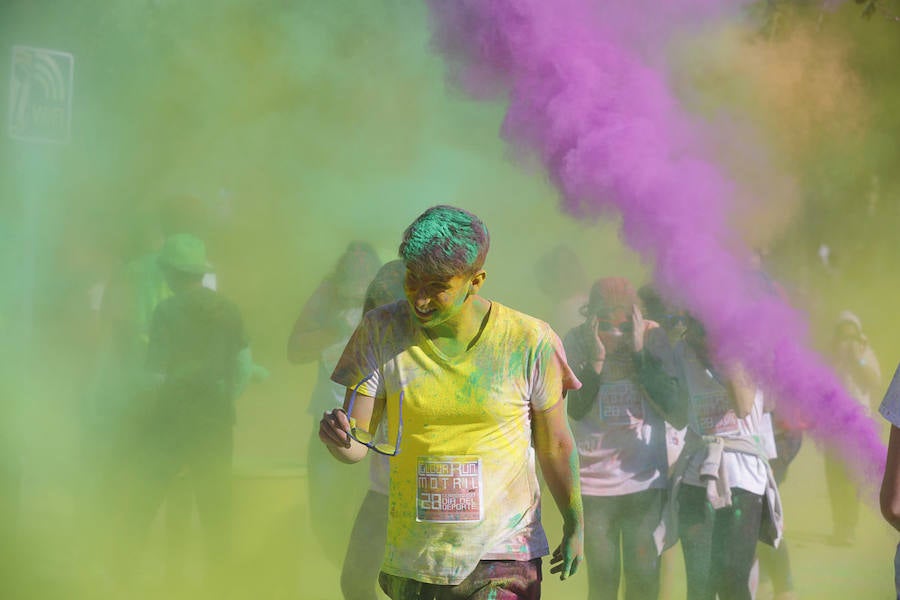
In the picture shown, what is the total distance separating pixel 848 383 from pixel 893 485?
10.1ft

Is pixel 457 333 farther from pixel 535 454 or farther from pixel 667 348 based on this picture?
pixel 667 348

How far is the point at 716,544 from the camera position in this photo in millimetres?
4812

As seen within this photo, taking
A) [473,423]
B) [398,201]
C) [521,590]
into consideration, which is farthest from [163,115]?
[521,590]

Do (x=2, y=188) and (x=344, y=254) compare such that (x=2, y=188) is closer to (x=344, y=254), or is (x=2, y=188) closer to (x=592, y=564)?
(x=344, y=254)

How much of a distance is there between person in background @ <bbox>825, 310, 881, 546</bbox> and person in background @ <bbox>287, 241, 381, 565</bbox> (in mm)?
2436

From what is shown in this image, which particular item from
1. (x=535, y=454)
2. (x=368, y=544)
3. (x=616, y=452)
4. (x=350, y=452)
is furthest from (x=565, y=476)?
(x=616, y=452)

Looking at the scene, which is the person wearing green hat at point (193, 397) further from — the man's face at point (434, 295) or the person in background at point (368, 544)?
the man's face at point (434, 295)

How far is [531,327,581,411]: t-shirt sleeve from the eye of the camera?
292 centimetres

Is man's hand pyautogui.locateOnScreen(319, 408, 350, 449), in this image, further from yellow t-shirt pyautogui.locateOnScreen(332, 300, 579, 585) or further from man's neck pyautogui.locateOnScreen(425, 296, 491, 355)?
man's neck pyautogui.locateOnScreen(425, 296, 491, 355)

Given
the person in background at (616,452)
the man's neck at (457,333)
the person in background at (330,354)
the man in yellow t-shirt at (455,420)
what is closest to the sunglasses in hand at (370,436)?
the man in yellow t-shirt at (455,420)

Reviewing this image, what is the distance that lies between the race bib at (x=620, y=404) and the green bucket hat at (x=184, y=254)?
6.19 feet

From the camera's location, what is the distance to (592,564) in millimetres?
4781

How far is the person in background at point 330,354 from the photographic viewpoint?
4.66 metres

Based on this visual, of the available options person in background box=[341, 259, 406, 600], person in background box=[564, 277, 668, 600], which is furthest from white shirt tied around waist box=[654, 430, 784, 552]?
person in background box=[341, 259, 406, 600]
